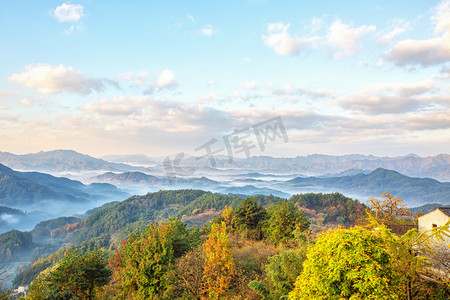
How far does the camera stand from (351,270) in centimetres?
804

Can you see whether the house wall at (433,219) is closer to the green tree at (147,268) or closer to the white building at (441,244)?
the white building at (441,244)

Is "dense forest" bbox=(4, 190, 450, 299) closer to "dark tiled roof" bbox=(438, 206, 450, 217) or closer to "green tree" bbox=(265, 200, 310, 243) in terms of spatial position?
"green tree" bbox=(265, 200, 310, 243)

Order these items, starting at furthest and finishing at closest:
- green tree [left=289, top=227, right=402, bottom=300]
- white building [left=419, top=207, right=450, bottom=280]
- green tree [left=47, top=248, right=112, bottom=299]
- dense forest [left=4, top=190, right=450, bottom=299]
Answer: green tree [left=47, top=248, right=112, bottom=299] < white building [left=419, top=207, right=450, bottom=280] < dense forest [left=4, top=190, right=450, bottom=299] < green tree [left=289, top=227, right=402, bottom=300]

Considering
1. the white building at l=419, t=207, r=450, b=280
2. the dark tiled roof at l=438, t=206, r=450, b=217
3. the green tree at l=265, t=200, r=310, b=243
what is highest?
the dark tiled roof at l=438, t=206, r=450, b=217

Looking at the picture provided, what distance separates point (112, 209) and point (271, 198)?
10235 cm

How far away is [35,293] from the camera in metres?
12.8

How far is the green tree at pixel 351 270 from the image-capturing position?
7781 mm

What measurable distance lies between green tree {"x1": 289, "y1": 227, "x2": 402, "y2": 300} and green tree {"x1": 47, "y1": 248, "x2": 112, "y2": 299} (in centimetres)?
1454

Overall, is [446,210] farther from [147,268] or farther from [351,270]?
[147,268]

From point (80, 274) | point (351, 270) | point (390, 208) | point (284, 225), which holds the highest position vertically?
point (351, 270)

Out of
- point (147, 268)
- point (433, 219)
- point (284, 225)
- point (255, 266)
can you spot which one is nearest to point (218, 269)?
point (255, 266)

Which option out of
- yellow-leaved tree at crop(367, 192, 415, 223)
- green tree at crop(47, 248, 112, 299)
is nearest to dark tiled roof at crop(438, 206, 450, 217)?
yellow-leaved tree at crop(367, 192, 415, 223)

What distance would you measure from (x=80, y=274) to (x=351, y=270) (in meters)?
16.1

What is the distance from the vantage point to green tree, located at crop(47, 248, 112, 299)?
16.1m
